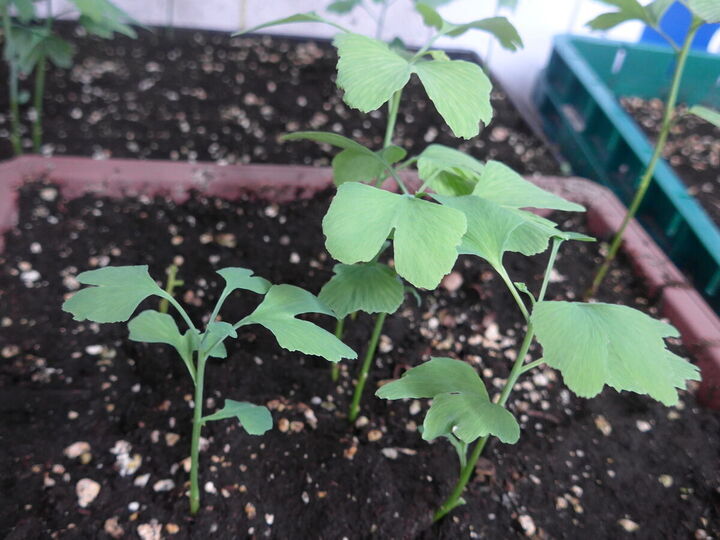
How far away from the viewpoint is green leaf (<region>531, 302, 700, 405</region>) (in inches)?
22.0

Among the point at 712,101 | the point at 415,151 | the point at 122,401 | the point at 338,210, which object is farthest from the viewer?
the point at 712,101

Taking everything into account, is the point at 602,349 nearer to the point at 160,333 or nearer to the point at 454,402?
the point at 454,402

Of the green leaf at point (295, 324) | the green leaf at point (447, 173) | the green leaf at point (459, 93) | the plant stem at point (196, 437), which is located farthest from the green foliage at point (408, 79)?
the plant stem at point (196, 437)

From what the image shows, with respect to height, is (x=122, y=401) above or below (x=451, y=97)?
below

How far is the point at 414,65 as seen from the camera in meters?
0.68

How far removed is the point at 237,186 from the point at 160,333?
0.74 metres

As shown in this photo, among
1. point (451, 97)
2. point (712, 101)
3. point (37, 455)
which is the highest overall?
point (451, 97)

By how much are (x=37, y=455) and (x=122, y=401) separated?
14cm

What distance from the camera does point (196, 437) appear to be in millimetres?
777

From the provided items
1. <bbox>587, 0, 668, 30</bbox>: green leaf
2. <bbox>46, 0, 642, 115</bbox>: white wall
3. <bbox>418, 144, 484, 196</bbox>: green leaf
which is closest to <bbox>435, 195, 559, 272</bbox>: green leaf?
<bbox>418, 144, 484, 196</bbox>: green leaf

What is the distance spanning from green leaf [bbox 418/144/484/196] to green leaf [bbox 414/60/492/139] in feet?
0.42

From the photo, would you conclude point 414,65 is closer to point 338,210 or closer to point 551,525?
point 338,210

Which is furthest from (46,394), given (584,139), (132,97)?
(584,139)

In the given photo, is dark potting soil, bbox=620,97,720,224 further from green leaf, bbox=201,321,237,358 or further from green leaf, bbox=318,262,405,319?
green leaf, bbox=201,321,237,358
